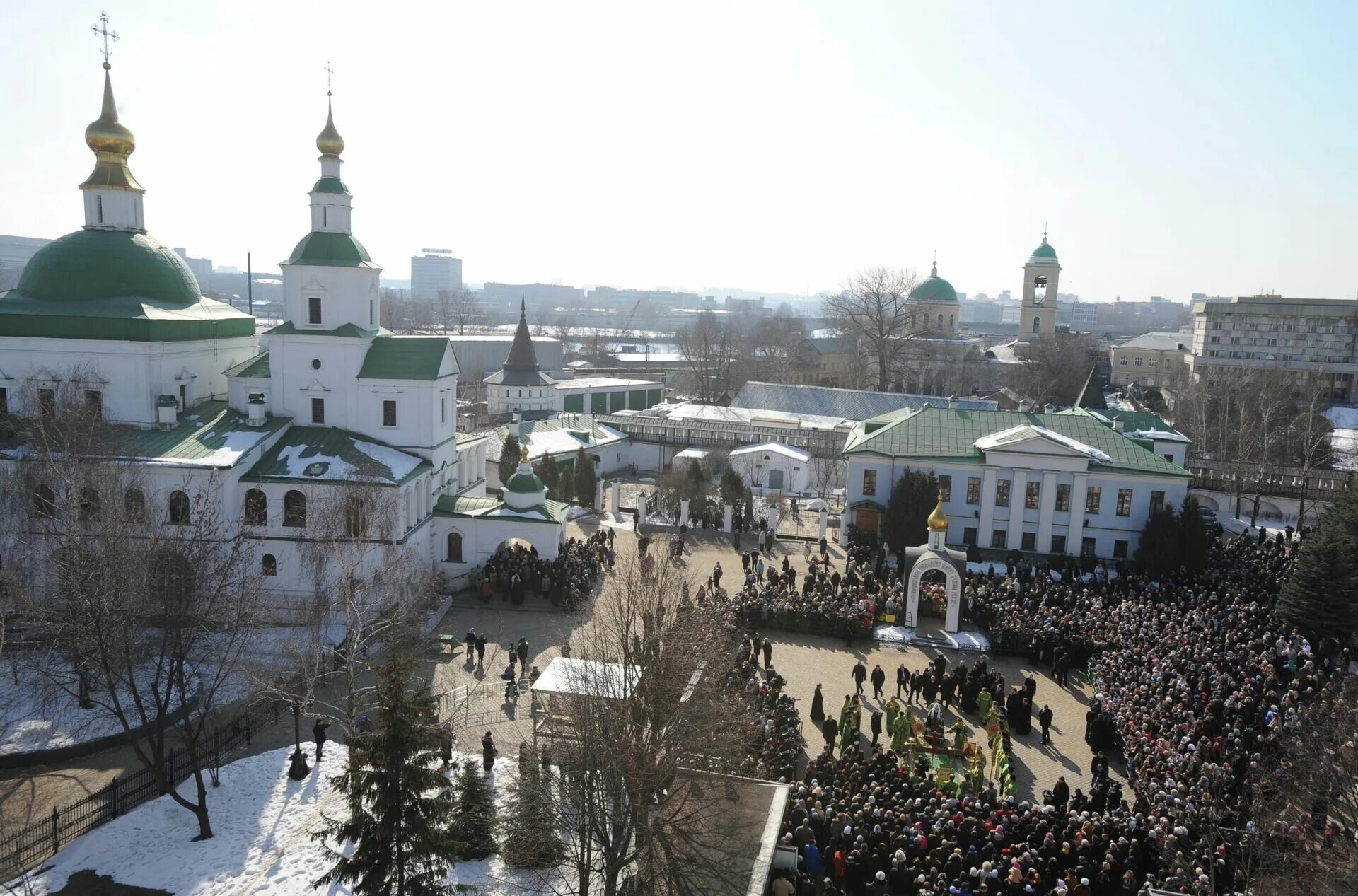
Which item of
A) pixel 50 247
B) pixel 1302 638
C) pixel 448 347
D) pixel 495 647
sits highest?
pixel 50 247

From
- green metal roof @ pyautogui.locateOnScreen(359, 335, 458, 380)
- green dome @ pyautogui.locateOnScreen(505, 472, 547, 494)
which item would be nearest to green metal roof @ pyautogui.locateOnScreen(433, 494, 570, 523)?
green dome @ pyautogui.locateOnScreen(505, 472, 547, 494)

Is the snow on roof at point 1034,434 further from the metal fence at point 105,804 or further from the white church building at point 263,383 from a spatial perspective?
the metal fence at point 105,804

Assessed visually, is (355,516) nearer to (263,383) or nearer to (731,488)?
(263,383)

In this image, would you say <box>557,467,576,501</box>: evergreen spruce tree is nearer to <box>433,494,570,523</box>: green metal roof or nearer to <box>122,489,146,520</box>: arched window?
<box>433,494,570,523</box>: green metal roof

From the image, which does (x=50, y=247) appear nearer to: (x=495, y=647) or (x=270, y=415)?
(x=270, y=415)

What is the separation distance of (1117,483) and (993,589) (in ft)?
24.2

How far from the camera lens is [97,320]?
23.8 m

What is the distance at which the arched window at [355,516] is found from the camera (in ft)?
66.3

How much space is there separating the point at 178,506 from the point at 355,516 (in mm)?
4822

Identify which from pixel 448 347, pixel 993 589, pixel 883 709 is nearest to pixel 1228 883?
pixel 883 709

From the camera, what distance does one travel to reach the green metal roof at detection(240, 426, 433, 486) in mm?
22953

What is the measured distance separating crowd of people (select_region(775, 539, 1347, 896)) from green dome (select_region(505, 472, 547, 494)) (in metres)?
12.1

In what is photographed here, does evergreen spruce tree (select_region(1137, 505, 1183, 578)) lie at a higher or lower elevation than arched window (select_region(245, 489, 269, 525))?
lower

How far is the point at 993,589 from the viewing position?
24.2 meters
